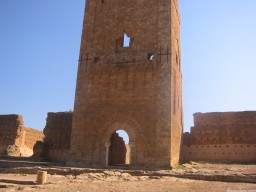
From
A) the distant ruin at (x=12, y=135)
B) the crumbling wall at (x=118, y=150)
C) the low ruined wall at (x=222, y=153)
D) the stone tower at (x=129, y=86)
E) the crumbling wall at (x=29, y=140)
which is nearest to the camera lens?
the stone tower at (x=129, y=86)

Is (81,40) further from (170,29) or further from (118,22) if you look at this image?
(170,29)

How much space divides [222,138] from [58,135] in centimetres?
1265

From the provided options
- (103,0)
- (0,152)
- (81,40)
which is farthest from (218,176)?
(0,152)

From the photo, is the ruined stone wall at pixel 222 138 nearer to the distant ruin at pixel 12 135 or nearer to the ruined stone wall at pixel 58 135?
the ruined stone wall at pixel 58 135

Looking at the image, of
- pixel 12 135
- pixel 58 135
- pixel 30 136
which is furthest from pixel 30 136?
pixel 58 135

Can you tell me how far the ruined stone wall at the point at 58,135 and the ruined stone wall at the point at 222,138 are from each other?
9164 millimetres

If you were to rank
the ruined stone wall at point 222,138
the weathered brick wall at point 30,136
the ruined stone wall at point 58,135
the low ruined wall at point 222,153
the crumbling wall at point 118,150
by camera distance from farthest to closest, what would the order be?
the weathered brick wall at point 30,136 < the ruined stone wall at point 58,135 < the ruined stone wall at point 222,138 < the low ruined wall at point 222,153 < the crumbling wall at point 118,150

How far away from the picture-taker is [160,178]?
9266 millimetres

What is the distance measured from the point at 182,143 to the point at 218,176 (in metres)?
9.86

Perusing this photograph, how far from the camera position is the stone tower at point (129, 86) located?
13625 millimetres

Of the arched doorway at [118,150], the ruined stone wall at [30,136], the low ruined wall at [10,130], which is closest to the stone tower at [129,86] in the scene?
the arched doorway at [118,150]

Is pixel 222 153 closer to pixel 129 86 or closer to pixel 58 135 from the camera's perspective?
pixel 129 86

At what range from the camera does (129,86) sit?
14.7m

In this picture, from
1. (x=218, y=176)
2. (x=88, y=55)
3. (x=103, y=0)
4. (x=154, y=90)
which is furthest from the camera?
(x=103, y=0)
